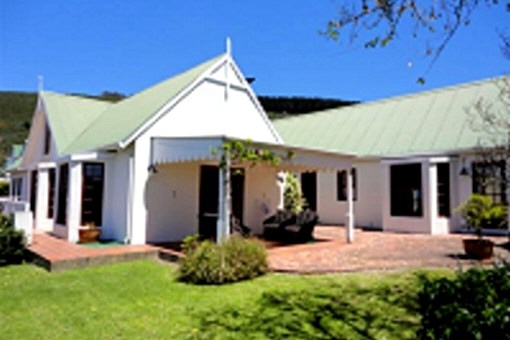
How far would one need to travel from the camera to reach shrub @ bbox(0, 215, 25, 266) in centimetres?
1058

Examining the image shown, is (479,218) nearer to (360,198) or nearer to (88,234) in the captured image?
(360,198)

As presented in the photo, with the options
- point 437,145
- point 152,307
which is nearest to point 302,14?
point 152,307

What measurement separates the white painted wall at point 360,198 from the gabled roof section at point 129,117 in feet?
29.4

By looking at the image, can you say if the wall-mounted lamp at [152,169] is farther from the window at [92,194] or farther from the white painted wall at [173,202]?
the window at [92,194]

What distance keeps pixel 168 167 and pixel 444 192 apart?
11.5 meters

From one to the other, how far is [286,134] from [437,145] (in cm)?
1113

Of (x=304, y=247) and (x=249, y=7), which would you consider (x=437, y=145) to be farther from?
(x=249, y=7)

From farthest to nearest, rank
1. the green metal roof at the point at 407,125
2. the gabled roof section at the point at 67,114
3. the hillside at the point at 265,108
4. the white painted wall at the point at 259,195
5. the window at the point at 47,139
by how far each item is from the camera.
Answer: the hillside at the point at 265,108 < the window at the point at 47,139 < the gabled roof section at the point at 67,114 < the green metal roof at the point at 407,125 < the white painted wall at the point at 259,195

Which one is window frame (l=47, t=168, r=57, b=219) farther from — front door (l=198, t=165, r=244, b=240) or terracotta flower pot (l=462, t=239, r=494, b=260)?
terracotta flower pot (l=462, t=239, r=494, b=260)

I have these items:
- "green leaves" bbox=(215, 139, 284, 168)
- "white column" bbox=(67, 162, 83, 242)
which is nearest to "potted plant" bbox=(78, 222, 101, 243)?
"white column" bbox=(67, 162, 83, 242)

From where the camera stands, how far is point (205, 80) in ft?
48.3

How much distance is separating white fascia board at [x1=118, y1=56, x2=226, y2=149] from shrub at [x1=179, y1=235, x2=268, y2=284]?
508cm

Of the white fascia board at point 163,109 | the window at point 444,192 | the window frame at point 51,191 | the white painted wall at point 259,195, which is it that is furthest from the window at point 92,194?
the window at point 444,192

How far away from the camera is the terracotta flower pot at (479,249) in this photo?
9.50 metres
